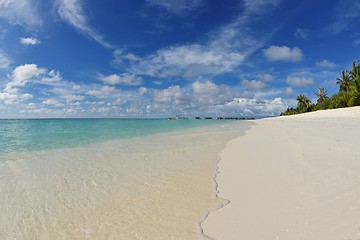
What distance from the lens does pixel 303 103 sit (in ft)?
289

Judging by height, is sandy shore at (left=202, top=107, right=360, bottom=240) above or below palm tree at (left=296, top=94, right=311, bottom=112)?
below

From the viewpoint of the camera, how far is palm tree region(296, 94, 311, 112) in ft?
281

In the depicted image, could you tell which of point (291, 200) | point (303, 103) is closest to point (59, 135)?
point (291, 200)

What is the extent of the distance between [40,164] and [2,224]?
5523mm

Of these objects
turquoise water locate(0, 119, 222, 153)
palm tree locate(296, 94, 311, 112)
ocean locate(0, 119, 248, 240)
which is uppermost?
palm tree locate(296, 94, 311, 112)

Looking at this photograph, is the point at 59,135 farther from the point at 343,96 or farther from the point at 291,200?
the point at 343,96

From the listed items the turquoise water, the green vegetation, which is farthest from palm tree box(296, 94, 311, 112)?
the turquoise water

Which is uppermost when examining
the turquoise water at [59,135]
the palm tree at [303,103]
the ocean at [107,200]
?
the palm tree at [303,103]

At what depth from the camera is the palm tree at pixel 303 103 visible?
281 ft

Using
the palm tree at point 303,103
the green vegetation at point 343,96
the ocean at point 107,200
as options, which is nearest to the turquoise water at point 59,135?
the ocean at point 107,200

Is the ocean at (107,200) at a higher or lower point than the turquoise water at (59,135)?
lower

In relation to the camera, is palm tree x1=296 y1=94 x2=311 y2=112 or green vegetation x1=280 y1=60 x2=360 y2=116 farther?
palm tree x1=296 y1=94 x2=311 y2=112

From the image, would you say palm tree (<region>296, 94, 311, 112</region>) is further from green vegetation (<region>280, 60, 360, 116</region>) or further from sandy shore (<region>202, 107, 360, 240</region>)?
sandy shore (<region>202, 107, 360, 240</region>)

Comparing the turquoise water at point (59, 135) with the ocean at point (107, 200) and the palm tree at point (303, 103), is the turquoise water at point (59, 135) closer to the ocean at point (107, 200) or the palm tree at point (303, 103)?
the ocean at point (107, 200)
